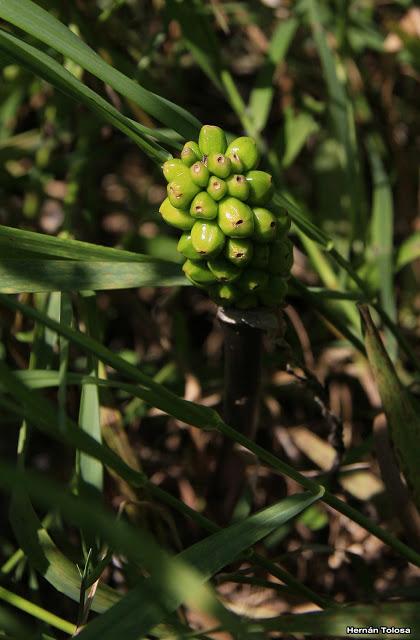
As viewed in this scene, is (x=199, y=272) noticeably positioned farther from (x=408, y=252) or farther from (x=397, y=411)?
(x=408, y=252)

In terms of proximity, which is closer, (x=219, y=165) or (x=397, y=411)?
(x=219, y=165)

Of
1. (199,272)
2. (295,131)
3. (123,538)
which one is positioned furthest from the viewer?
(295,131)

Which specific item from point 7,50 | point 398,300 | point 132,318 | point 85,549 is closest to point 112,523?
point 85,549

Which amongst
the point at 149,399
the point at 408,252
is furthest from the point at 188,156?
the point at 408,252

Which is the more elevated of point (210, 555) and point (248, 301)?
point (248, 301)

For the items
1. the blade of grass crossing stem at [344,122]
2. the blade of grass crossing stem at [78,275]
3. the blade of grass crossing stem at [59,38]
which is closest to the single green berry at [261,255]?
the blade of grass crossing stem at [78,275]

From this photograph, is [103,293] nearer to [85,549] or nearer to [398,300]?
[398,300]

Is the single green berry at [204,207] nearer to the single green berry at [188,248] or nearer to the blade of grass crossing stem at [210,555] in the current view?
the single green berry at [188,248]
